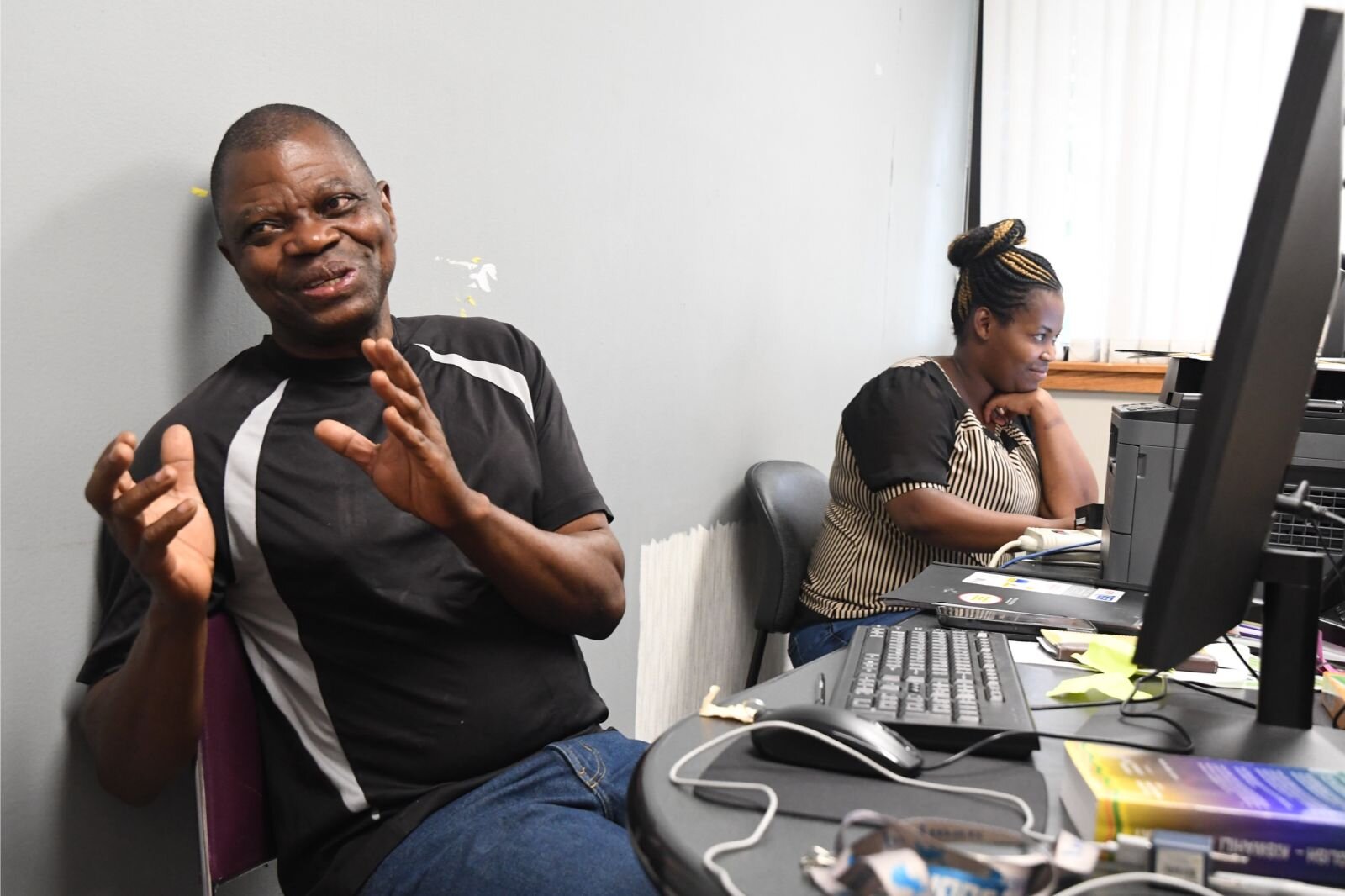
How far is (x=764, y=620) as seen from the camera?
2.48 m

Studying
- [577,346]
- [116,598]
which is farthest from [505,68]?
[116,598]

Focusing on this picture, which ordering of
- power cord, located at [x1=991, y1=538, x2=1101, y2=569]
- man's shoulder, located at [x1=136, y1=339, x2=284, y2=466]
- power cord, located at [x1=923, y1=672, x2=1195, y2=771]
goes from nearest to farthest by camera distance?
1. power cord, located at [x1=923, y1=672, x2=1195, y2=771]
2. man's shoulder, located at [x1=136, y1=339, x2=284, y2=466]
3. power cord, located at [x1=991, y1=538, x2=1101, y2=569]

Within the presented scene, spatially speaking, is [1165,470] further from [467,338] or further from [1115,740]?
[467,338]

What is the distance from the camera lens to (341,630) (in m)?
1.22

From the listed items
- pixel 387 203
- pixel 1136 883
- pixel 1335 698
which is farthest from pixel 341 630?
pixel 1335 698

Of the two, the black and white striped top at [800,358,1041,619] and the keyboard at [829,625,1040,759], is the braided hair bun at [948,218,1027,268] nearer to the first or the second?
the black and white striped top at [800,358,1041,619]

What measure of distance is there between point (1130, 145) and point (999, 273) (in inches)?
74.2

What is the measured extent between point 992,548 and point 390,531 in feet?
4.41

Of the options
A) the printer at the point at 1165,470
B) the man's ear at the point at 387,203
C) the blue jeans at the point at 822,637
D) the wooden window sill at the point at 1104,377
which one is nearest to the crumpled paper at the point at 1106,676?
the printer at the point at 1165,470

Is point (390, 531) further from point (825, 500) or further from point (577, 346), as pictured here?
point (825, 500)

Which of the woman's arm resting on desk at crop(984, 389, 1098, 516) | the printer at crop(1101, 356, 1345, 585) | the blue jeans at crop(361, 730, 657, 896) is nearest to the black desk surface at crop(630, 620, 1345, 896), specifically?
the blue jeans at crop(361, 730, 657, 896)

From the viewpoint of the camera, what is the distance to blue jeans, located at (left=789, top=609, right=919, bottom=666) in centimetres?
225

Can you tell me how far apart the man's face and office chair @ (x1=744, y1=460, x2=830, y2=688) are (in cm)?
135

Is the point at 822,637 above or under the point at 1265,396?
under
